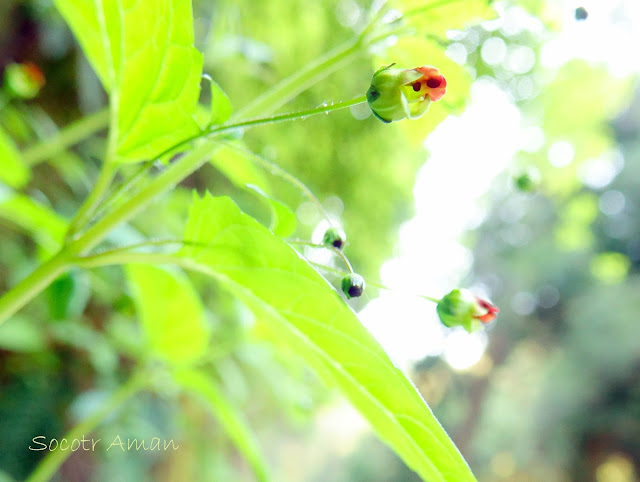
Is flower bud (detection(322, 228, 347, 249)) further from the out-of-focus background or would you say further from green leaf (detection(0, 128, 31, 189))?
green leaf (detection(0, 128, 31, 189))

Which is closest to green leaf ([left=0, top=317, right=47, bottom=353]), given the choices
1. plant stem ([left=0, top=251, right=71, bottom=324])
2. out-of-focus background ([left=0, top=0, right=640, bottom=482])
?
out-of-focus background ([left=0, top=0, right=640, bottom=482])

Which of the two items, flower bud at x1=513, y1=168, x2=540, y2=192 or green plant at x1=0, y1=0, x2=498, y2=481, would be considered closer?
green plant at x1=0, y1=0, x2=498, y2=481

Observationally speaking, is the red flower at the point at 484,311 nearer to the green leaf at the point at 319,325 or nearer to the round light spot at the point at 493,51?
the green leaf at the point at 319,325

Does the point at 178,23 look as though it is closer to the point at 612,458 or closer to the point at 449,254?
the point at 449,254

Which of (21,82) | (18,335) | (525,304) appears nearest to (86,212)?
(21,82)

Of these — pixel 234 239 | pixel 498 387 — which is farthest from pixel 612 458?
pixel 234 239
